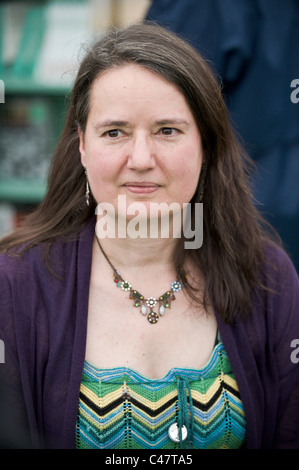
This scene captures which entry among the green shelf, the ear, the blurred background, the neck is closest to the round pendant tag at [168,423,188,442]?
the neck

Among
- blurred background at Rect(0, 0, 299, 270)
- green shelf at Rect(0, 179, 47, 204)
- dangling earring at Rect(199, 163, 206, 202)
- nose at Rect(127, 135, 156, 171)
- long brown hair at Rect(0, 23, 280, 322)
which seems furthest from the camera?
green shelf at Rect(0, 179, 47, 204)

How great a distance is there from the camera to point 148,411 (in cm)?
129

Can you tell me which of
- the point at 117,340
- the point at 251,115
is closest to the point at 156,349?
the point at 117,340

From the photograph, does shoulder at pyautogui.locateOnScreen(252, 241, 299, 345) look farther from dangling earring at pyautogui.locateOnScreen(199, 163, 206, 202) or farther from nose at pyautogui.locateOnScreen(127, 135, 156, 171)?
nose at pyautogui.locateOnScreen(127, 135, 156, 171)

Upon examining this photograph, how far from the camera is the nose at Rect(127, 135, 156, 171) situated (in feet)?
4.09

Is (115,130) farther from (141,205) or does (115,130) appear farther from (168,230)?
(168,230)

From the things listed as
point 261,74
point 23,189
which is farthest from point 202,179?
point 23,189

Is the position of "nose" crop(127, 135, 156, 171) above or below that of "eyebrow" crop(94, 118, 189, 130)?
below

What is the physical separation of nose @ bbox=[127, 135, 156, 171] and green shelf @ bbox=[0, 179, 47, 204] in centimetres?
171

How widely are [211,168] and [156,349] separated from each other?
495mm

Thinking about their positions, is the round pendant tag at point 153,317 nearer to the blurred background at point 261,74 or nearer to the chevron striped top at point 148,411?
the chevron striped top at point 148,411

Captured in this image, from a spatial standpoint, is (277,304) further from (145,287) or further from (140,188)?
(140,188)

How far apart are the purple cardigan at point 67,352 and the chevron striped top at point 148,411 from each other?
0.04m

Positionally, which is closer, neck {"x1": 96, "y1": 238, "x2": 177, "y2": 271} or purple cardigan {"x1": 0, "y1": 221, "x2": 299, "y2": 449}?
purple cardigan {"x1": 0, "y1": 221, "x2": 299, "y2": 449}
